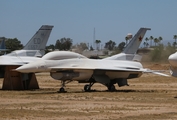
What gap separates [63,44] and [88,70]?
4272 centimetres

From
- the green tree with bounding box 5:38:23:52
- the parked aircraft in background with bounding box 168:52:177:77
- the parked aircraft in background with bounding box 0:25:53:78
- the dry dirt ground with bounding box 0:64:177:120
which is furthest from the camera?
the green tree with bounding box 5:38:23:52

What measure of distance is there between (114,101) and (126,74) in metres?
8.65

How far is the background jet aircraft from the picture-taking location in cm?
3221

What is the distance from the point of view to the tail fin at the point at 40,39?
41156mm

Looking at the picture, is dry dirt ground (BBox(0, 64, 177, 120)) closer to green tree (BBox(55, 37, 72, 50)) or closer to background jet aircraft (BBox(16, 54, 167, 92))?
background jet aircraft (BBox(16, 54, 167, 92))

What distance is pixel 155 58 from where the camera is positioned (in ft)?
204

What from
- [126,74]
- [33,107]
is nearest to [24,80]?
[126,74]

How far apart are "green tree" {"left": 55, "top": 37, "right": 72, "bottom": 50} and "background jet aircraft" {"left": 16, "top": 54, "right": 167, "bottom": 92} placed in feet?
121

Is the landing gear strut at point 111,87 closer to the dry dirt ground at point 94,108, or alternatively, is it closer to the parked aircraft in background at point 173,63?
the dry dirt ground at point 94,108

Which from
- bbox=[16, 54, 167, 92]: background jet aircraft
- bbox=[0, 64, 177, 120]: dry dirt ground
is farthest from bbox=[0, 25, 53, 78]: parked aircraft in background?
bbox=[0, 64, 177, 120]: dry dirt ground

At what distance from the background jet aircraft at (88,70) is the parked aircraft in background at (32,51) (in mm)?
4823

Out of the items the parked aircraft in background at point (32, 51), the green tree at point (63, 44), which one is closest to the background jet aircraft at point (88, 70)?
the parked aircraft in background at point (32, 51)

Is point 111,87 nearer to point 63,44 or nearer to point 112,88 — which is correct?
point 112,88

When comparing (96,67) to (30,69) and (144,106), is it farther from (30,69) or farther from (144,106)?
(144,106)
